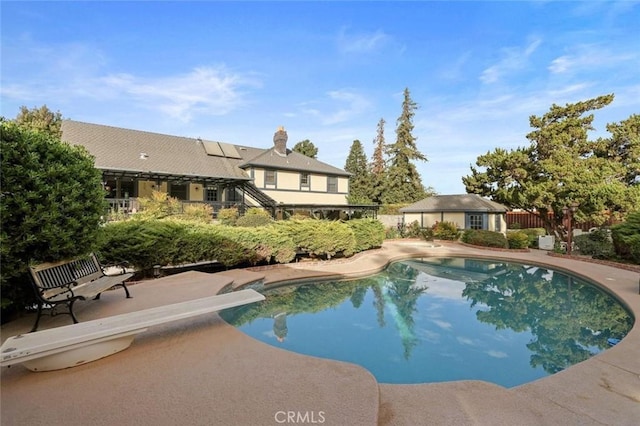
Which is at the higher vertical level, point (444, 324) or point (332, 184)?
point (332, 184)

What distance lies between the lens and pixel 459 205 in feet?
79.3

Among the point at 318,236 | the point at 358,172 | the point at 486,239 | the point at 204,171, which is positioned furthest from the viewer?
the point at 358,172

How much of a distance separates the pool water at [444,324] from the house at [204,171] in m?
11.7

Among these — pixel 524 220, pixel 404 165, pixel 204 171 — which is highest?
pixel 404 165

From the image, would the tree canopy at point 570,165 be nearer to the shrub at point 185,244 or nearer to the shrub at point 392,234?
the shrub at point 392,234

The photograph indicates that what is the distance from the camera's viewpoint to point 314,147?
143ft

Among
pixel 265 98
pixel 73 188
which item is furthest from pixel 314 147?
pixel 73 188

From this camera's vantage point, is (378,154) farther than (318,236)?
Yes

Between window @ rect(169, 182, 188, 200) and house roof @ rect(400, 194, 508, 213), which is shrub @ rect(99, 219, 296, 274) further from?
house roof @ rect(400, 194, 508, 213)

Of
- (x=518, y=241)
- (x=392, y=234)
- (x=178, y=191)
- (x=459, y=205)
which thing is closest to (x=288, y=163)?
(x=178, y=191)

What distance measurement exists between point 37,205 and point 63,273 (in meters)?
1.41

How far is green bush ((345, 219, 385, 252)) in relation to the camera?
15.5m

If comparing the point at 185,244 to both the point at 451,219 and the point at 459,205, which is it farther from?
the point at 459,205

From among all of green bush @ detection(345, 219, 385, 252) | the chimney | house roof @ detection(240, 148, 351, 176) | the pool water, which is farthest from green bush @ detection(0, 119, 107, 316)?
the chimney
